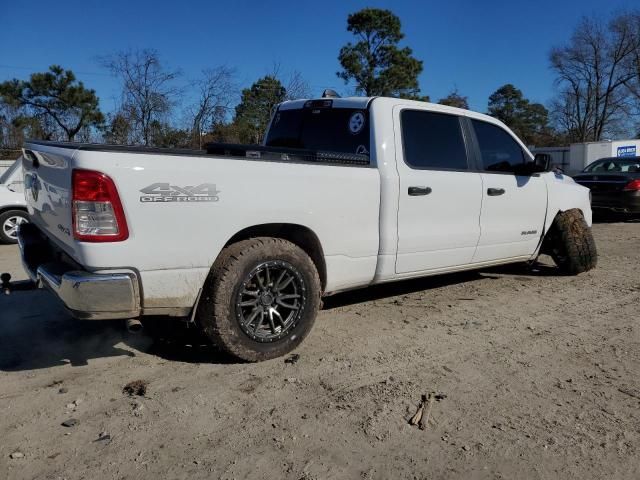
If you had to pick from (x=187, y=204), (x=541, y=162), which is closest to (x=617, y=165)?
(x=541, y=162)

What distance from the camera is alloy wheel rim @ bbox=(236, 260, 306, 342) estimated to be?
3.71 m

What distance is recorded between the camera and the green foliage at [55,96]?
2562 centimetres

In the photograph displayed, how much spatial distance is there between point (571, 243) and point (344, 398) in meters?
4.17

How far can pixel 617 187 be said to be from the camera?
12352mm

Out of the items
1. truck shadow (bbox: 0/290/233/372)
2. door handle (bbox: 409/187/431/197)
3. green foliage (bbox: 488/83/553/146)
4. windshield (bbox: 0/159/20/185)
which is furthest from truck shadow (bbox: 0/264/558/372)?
green foliage (bbox: 488/83/553/146)

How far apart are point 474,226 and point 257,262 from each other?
2.41 metres

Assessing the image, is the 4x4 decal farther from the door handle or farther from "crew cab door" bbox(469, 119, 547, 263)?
"crew cab door" bbox(469, 119, 547, 263)

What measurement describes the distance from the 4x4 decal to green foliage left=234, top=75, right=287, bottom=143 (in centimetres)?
1563

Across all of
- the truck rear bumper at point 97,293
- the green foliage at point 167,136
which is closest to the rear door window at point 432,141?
the truck rear bumper at point 97,293

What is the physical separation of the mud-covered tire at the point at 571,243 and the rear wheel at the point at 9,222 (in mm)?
8000

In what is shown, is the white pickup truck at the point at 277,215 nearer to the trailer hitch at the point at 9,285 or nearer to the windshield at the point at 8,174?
the trailer hitch at the point at 9,285

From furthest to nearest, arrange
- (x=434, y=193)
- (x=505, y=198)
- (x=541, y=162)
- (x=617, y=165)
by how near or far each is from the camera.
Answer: (x=617, y=165) < (x=541, y=162) < (x=505, y=198) < (x=434, y=193)

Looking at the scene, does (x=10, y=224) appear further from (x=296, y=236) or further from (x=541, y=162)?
(x=541, y=162)

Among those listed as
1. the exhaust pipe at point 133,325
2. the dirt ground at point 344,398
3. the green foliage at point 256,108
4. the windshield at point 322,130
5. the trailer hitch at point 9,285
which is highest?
the green foliage at point 256,108
